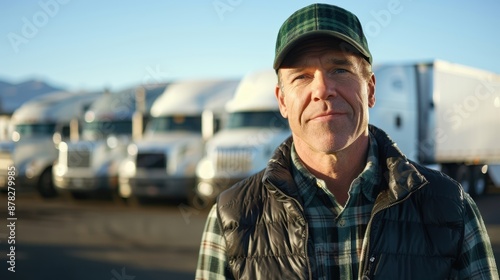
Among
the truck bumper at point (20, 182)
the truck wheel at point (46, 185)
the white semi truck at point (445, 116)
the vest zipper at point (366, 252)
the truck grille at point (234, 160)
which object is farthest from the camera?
the truck wheel at point (46, 185)

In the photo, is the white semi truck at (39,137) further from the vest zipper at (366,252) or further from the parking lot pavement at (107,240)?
the vest zipper at (366,252)

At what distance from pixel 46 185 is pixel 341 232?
1723 cm

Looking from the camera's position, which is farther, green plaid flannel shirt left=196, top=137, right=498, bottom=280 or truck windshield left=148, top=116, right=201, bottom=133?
truck windshield left=148, top=116, right=201, bottom=133

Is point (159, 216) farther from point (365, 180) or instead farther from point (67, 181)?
point (365, 180)

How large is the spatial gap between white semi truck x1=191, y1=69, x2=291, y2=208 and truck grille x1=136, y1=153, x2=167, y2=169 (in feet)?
3.69

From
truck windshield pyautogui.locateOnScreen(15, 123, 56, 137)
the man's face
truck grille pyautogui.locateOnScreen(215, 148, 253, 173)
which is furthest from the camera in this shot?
truck windshield pyautogui.locateOnScreen(15, 123, 56, 137)

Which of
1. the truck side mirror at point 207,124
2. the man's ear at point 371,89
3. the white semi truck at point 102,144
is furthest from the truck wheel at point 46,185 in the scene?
the man's ear at point 371,89

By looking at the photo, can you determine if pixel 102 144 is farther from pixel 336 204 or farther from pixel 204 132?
pixel 336 204

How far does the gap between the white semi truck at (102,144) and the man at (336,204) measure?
14.8m

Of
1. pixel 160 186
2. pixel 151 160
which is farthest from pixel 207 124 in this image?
pixel 160 186

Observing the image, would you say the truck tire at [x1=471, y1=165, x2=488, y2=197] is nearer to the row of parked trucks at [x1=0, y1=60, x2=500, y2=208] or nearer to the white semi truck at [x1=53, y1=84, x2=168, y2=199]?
the row of parked trucks at [x1=0, y1=60, x2=500, y2=208]

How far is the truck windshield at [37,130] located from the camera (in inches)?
731

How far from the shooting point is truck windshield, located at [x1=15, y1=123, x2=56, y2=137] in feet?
60.9

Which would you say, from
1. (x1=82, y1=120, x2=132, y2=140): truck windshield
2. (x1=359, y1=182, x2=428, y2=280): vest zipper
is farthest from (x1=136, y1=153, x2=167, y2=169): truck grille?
(x1=359, y1=182, x2=428, y2=280): vest zipper
